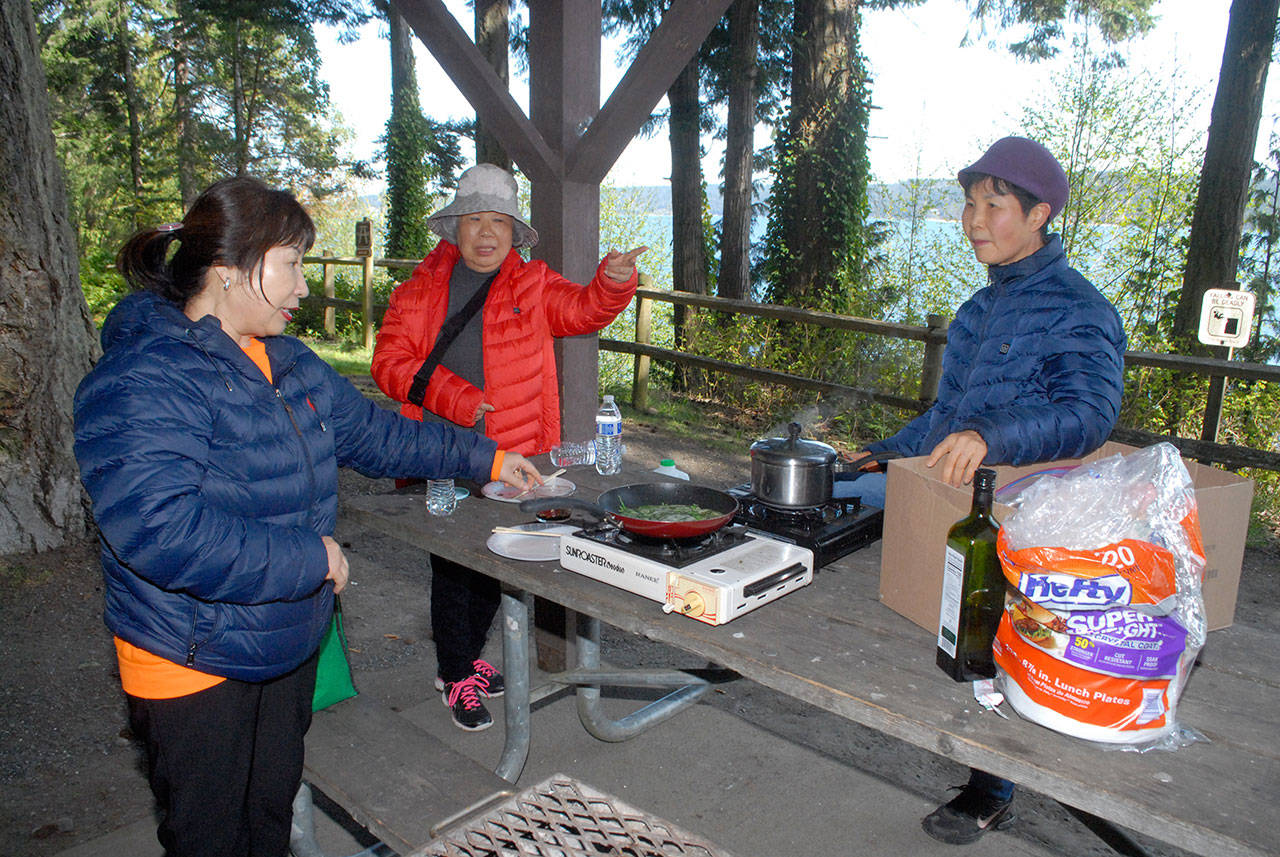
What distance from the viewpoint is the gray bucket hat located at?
3240mm

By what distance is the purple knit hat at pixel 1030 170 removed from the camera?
7.74ft

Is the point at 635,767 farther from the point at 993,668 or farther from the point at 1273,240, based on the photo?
the point at 1273,240

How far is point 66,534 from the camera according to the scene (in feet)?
16.3

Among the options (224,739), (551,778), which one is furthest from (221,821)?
(551,778)

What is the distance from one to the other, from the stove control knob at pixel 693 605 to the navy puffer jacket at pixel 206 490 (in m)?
0.77

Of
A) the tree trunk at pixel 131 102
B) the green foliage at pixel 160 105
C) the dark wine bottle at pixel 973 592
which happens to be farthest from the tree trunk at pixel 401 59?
the dark wine bottle at pixel 973 592

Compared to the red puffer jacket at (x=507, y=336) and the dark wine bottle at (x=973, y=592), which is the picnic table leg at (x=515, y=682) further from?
the dark wine bottle at (x=973, y=592)

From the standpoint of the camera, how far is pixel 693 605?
170 centimetres

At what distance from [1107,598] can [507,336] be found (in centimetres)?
241

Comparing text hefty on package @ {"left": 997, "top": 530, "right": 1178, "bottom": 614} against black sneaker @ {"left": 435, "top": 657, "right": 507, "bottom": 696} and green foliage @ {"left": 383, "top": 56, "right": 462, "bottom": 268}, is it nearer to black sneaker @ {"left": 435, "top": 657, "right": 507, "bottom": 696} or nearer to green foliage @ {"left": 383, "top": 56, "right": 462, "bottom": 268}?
black sneaker @ {"left": 435, "top": 657, "right": 507, "bottom": 696}

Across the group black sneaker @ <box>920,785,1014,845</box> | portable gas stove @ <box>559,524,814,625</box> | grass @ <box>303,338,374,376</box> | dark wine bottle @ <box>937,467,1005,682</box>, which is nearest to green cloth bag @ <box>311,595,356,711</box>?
portable gas stove @ <box>559,524,814,625</box>

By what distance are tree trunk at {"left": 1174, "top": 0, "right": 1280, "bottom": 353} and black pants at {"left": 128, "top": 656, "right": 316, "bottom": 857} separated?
7.85 metres

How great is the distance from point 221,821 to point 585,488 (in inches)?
50.7

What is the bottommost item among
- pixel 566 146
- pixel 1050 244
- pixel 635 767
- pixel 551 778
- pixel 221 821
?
pixel 635 767
